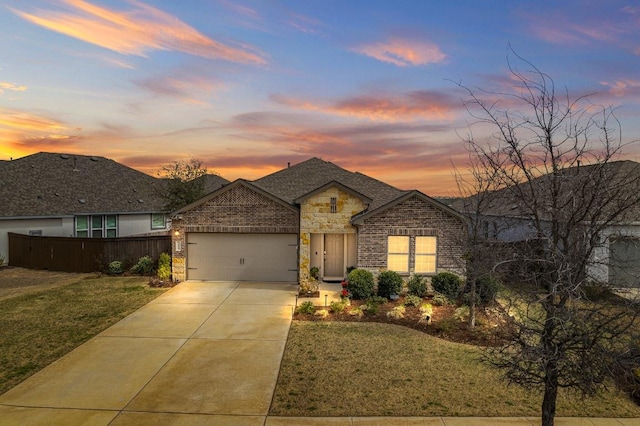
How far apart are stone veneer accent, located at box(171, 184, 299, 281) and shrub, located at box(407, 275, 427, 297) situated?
228 inches

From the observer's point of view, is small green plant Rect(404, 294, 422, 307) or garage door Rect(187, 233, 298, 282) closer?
small green plant Rect(404, 294, 422, 307)

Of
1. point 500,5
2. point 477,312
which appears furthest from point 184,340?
point 500,5

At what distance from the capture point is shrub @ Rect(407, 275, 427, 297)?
15516 mm

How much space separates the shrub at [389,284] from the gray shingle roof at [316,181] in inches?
271

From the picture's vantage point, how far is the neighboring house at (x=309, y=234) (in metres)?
16.2

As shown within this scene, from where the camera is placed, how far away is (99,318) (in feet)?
40.9

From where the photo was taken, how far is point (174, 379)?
813 cm

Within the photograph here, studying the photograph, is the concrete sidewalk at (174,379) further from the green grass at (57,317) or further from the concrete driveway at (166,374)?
the green grass at (57,317)

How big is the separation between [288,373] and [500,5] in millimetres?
12320

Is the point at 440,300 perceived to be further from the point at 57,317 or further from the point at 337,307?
the point at 57,317

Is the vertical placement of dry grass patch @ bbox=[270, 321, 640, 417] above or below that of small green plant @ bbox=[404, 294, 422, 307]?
below

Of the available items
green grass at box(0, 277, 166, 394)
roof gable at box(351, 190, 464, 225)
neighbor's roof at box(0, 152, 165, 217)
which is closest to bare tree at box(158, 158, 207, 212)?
neighbor's roof at box(0, 152, 165, 217)

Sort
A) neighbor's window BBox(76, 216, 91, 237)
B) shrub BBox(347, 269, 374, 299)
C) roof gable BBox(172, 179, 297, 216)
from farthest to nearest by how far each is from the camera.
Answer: neighbor's window BBox(76, 216, 91, 237), roof gable BBox(172, 179, 297, 216), shrub BBox(347, 269, 374, 299)

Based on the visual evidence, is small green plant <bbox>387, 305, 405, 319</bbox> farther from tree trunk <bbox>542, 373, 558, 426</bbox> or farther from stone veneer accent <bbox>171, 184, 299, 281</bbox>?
tree trunk <bbox>542, 373, 558, 426</bbox>
